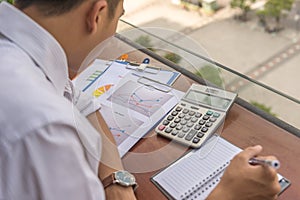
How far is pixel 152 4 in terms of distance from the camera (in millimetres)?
3223

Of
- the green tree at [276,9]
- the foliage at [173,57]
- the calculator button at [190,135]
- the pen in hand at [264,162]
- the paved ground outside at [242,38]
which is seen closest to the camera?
the pen in hand at [264,162]

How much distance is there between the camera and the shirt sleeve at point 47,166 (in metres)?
0.37

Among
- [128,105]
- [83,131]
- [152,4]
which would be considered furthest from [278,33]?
[83,131]

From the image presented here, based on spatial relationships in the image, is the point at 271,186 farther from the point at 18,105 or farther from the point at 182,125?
the point at 18,105

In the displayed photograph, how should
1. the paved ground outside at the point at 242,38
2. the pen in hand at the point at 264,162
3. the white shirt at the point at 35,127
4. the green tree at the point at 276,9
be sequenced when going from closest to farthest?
1. the white shirt at the point at 35,127
2. the pen in hand at the point at 264,162
3. the paved ground outside at the point at 242,38
4. the green tree at the point at 276,9

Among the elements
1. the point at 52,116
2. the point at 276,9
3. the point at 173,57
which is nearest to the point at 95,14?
the point at 52,116

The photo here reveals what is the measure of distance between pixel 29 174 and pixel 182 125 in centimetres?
33

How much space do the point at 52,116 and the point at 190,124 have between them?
0.33 metres

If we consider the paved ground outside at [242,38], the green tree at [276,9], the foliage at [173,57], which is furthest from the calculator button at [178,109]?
the green tree at [276,9]

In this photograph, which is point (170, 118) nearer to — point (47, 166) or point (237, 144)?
point (237, 144)

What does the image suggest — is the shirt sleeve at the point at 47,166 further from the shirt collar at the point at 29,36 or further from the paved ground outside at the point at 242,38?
the paved ground outside at the point at 242,38

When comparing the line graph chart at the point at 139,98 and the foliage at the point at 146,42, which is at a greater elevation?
the foliage at the point at 146,42

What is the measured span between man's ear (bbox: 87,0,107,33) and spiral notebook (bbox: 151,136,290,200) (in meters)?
0.27

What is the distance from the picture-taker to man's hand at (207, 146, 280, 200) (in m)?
0.49
